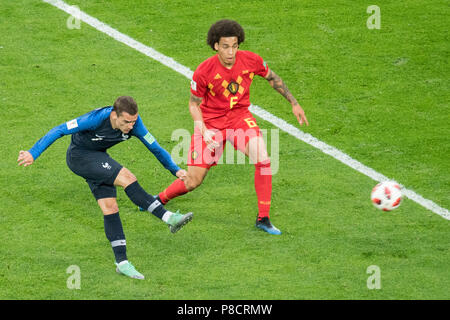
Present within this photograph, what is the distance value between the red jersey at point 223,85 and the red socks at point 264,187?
653 mm

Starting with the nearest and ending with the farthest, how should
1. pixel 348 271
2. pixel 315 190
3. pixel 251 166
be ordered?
pixel 348 271 → pixel 315 190 → pixel 251 166

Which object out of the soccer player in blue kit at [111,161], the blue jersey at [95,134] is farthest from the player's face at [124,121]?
the blue jersey at [95,134]

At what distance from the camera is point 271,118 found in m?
11.3

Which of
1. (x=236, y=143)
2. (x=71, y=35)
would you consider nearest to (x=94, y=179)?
(x=236, y=143)

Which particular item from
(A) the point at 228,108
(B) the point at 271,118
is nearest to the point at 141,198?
(A) the point at 228,108

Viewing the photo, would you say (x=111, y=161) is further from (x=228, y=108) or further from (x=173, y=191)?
(x=228, y=108)

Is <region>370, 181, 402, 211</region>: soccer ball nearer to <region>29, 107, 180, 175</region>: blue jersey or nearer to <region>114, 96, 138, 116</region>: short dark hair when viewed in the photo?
<region>29, 107, 180, 175</region>: blue jersey

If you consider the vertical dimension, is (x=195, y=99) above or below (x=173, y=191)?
above

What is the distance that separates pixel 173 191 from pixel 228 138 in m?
0.98

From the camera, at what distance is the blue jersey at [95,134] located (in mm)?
7992

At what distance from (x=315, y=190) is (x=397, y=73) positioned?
3.34 metres

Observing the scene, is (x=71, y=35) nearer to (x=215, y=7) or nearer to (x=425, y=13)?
(x=215, y=7)

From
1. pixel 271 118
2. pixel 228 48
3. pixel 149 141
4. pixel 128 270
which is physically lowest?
pixel 128 270

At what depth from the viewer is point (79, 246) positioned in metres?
8.53
